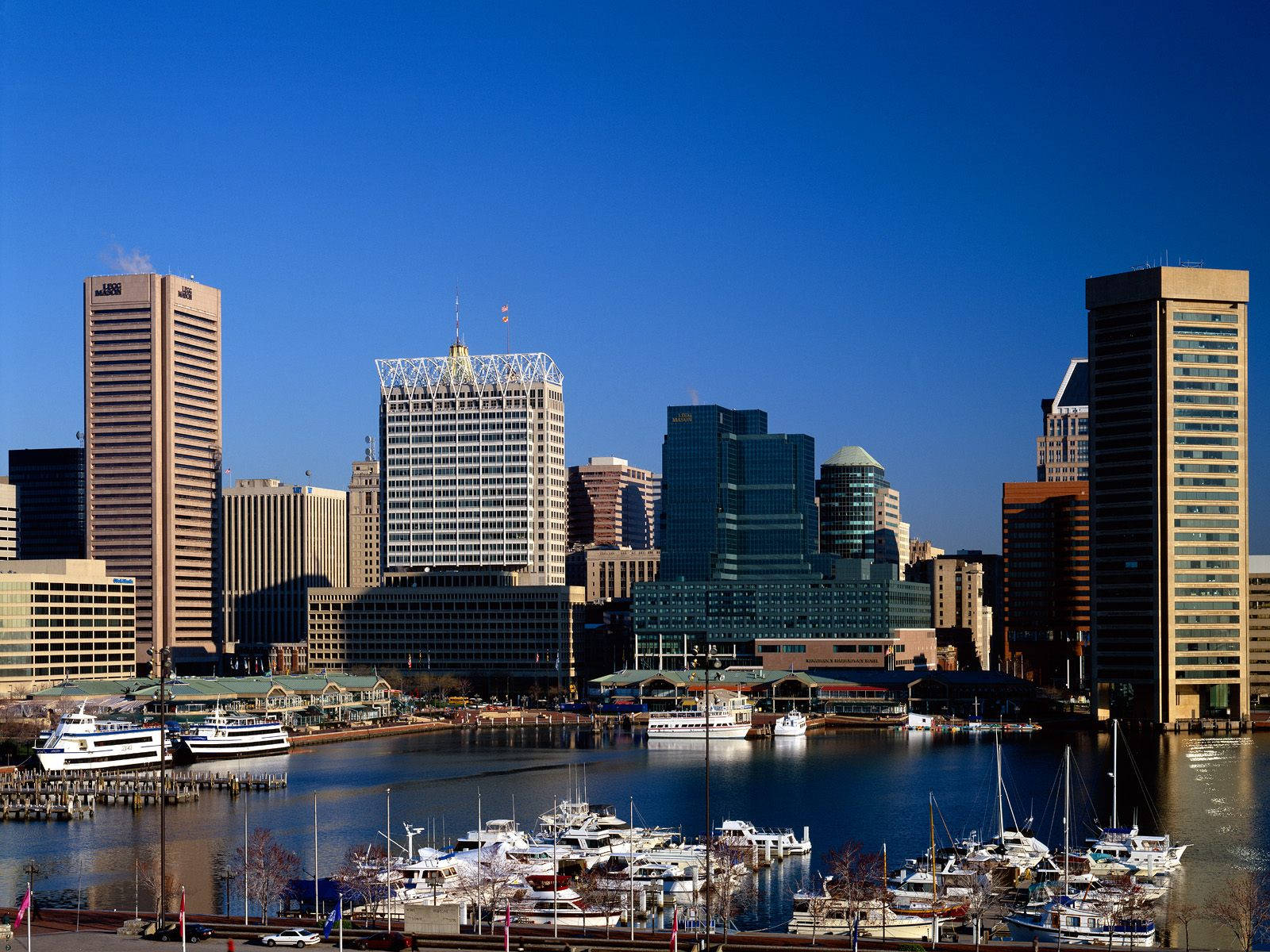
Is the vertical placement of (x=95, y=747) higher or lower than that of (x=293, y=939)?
lower

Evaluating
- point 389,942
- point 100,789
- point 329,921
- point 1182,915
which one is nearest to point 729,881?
point 1182,915

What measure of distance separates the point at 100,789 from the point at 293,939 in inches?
3346

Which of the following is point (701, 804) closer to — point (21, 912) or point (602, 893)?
point (602, 893)

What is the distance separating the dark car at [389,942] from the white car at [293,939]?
1876 mm

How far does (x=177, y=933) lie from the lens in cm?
7325

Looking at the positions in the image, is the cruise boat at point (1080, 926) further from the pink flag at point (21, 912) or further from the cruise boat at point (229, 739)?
the cruise boat at point (229, 739)

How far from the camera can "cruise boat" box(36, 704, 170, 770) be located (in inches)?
6476

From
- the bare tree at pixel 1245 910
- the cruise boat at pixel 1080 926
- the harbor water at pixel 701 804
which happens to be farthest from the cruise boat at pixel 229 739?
the bare tree at pixel 1245 910

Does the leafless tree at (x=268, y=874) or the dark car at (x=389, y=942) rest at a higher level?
the dark car at (x=389, y=942)

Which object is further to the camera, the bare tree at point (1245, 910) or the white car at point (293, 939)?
the bare tree at point (1245, 910)

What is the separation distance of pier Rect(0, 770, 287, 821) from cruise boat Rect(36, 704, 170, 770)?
59.1 inches

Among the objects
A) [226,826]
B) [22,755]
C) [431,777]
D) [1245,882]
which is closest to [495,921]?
[1245,882]

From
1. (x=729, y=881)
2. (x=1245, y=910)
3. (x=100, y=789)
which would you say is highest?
(x=1245, y=910)

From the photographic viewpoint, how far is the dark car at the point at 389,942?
7169 cm
